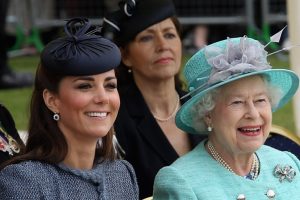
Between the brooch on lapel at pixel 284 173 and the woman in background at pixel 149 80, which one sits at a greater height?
the woman in background at pixel 149 80

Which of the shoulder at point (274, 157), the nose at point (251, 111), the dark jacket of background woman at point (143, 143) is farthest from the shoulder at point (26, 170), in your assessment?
the dark jacket of background woman at point (143, 143)

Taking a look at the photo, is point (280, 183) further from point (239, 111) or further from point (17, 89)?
point (17, 89)

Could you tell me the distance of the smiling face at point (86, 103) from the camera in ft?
11.0

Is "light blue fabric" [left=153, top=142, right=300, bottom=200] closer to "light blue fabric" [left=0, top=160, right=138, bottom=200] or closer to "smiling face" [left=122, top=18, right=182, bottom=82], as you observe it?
"light blue fabric" [left=0, top=160, right=138, bottom=200]

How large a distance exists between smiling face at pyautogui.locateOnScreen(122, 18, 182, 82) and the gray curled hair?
946 mm

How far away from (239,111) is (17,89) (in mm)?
6457

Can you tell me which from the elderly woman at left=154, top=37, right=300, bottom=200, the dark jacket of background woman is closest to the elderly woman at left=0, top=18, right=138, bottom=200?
the elderly woman at left=154, top=37, right=300, bottom=200

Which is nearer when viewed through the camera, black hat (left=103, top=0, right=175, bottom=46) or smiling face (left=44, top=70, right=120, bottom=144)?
smiling face (left=44, top=70, right=120, bottom=144)

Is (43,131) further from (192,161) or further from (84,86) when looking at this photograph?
(192,161)

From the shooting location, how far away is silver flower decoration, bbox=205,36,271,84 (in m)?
3.53

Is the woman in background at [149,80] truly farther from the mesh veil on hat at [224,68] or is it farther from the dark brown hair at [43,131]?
the dark brown hair at [43,131]

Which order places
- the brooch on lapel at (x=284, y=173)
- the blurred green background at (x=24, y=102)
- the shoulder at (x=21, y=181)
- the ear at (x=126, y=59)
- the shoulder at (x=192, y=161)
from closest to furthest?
the shoulder at (x=21, y=181), the shoulder at (x=192, y=161), the brooch on lapel at (x=284, y=173), the ear at (x=126, y=59), the blurred green background at (x=24, y=102)

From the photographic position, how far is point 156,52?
4648mm

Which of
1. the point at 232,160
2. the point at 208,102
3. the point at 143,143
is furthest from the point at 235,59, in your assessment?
the point at 143,143
